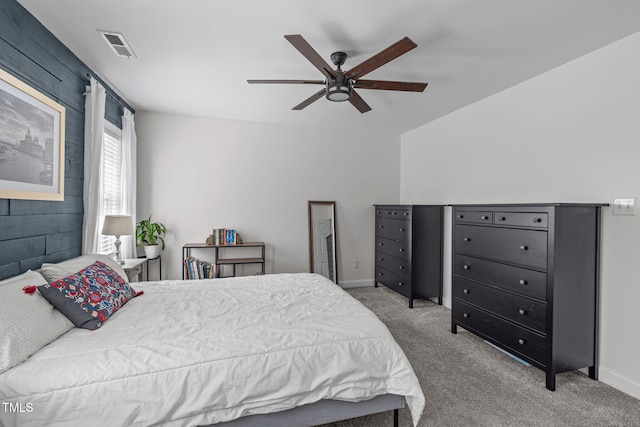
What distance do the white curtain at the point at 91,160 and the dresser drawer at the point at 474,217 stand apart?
346cm

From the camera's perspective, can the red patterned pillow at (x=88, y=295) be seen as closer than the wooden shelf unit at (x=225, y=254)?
Yes

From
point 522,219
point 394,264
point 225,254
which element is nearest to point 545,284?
point 522,219

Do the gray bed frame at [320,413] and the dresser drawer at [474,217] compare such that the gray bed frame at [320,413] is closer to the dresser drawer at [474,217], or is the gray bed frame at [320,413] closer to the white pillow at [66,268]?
the white pillow at [66,268]

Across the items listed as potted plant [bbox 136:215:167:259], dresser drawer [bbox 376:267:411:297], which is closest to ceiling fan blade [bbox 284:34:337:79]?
dresser drawer [bbox 376:267:411:297]

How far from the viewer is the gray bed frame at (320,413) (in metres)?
1.47

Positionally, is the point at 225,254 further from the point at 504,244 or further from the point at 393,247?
the point at 504,244

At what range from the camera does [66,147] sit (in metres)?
2.38

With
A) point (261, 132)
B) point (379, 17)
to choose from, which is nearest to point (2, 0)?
point (379, 17)

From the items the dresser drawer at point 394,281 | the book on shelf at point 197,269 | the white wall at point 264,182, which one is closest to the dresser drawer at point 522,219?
the dresser drawer at point 394,281

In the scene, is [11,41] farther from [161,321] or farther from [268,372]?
[268,372]

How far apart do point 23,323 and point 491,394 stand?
2799mm

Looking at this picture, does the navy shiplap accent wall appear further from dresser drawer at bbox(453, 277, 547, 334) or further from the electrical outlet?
the electrical outlet

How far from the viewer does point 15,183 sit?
1.86 metres

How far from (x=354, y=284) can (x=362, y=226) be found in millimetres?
955
